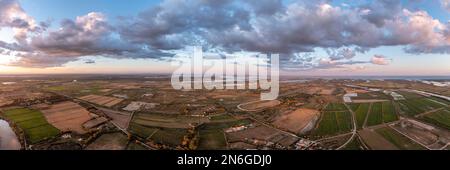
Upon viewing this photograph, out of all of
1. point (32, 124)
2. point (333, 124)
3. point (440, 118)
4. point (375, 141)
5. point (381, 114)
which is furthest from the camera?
point (381, 114)

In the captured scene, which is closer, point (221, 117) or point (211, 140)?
point (211, 140)

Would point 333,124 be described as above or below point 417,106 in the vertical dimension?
below

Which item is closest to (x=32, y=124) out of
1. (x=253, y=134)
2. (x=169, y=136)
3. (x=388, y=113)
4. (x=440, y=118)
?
(x=169, y=136)

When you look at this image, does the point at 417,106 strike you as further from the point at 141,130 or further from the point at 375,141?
the point at 141,130

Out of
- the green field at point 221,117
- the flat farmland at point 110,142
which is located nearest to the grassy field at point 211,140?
the green field at point 221,117

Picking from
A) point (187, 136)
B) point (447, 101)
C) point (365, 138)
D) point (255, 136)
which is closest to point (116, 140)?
point (187, 136)

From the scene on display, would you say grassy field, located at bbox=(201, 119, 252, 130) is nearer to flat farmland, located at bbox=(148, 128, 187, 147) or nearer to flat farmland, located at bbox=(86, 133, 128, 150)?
flat farmland, located at bbox=(148, 128, 187, 147)

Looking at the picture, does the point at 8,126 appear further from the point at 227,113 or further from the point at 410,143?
the point at 410,143
